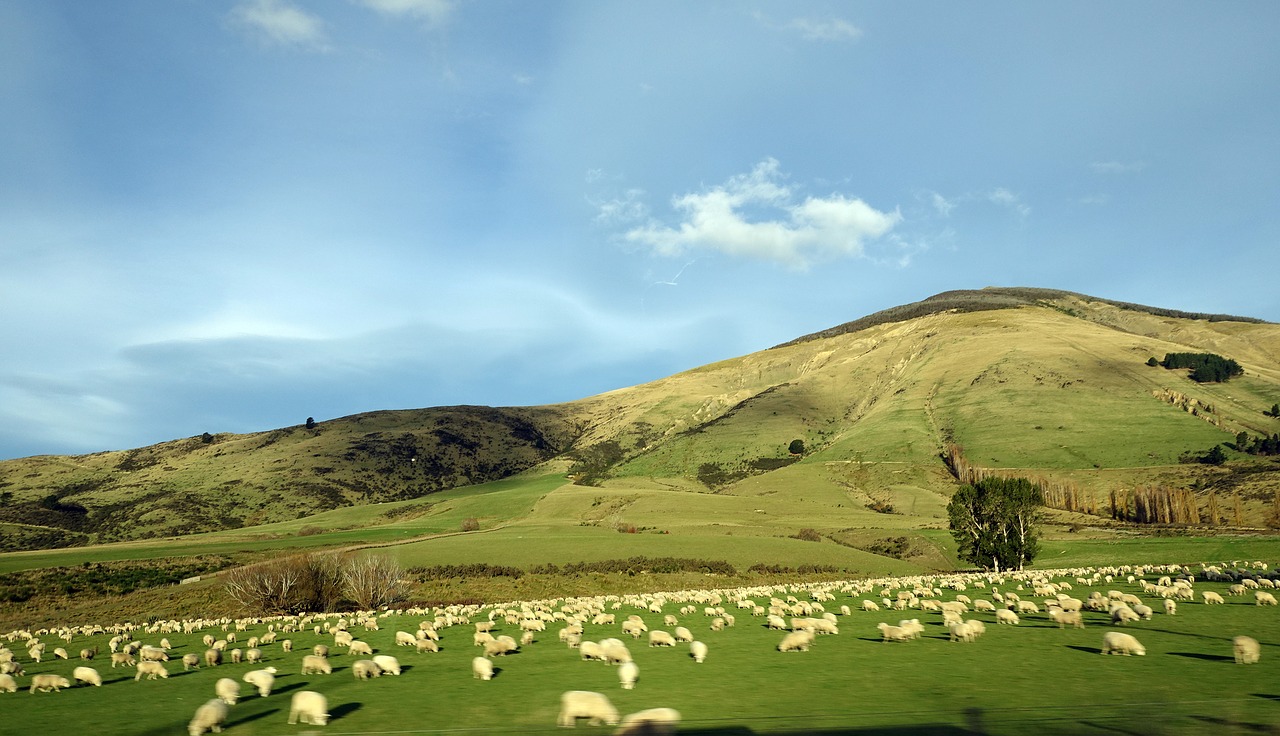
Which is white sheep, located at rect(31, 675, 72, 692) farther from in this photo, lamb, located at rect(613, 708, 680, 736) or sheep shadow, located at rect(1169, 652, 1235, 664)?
sheep shadow, located at rect(1169, 652, 1235, 664)

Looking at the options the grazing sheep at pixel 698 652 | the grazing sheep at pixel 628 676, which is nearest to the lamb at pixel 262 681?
the grazing sheep at pixel 628 676

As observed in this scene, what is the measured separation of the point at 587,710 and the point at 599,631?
58.7 ft

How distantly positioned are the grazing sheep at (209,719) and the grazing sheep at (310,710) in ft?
4.33

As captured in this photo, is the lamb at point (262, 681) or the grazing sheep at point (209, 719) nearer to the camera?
the grazing sheep at point (209, 719)

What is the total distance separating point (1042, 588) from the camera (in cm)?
3900

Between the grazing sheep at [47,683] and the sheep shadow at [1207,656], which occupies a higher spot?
the grazing sheep at [47,683]

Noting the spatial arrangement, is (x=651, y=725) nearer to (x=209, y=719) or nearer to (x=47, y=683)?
(x=209, y=719)

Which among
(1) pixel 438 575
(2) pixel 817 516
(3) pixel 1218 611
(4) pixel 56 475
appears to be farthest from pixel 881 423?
(4) pixel 56 475

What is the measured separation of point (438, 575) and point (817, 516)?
69182 mm

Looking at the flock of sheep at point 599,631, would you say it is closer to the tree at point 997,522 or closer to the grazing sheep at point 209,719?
the grazing sheep at point 209,719

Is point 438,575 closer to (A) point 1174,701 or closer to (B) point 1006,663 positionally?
(B) point 1006,663

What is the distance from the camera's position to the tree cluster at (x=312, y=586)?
5131 cm

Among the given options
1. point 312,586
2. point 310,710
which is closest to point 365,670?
point 310,710

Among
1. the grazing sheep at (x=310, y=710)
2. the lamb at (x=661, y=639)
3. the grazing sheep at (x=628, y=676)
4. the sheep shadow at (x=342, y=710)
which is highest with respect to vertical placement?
the grazing sheep at (x=310, y=710)
